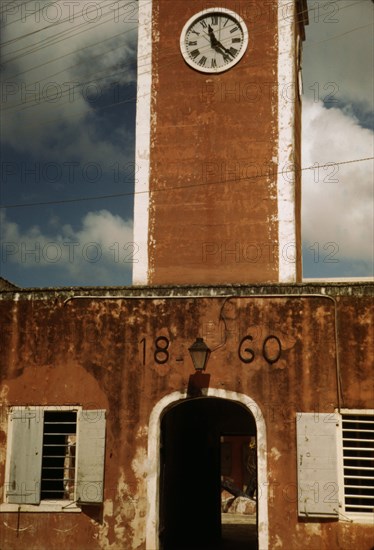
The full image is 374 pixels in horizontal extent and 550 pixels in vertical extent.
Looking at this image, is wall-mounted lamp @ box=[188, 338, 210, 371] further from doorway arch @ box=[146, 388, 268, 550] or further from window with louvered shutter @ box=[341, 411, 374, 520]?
window with louvered shutter @ box=[341, 411, 374, 520]

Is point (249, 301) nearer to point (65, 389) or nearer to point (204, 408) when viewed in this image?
point (65, 389)

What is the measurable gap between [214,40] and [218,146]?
226 cm

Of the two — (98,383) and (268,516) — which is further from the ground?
(98,383)

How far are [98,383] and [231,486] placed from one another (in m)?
15.1

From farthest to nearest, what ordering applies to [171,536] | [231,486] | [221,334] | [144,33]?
[231,486], [144,33], [171,536], [221,334]

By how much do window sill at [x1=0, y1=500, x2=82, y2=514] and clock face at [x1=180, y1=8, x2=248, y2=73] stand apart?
8.85 m

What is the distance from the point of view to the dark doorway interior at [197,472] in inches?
476

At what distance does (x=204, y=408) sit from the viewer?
47.7 feet

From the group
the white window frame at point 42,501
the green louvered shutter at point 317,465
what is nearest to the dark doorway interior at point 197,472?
the white window frame at point 42,501

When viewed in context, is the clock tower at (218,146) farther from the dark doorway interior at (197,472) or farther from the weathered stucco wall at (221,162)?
the dark doorway interior at (197,472)

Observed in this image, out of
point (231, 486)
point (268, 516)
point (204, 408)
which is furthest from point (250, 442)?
point (268, 516)

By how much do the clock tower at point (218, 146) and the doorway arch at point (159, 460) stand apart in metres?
3.37

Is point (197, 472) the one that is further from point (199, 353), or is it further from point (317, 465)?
point (199, 353)

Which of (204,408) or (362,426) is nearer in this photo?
(362,426)
